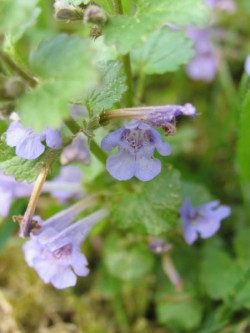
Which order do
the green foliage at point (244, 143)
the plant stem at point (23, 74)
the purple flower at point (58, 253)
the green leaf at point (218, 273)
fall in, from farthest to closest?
the green leaf at point (218, 273)
the green foliage at point (244, 143)
the purple flower at point (58, 253)
the plant stem at point (23, 74)

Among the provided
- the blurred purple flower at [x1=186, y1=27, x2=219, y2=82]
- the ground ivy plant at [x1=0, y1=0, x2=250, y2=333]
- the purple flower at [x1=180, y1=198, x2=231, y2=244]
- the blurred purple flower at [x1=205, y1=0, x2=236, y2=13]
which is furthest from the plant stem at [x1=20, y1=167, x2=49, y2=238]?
the blurred purple flower at [x1=205, y1=0, x2=236, y2=13]

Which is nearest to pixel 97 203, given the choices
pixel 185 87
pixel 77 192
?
pixel 77 192

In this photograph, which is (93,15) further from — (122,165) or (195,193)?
(195,193)

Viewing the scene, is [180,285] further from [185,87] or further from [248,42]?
[248,42]

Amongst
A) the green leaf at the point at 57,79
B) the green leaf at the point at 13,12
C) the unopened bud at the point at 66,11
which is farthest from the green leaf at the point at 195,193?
the green leaf at the point at 13,12

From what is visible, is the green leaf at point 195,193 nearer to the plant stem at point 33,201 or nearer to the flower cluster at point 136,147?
the flower cluster at point 136,147

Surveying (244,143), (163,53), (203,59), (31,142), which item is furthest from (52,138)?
(203,59)
